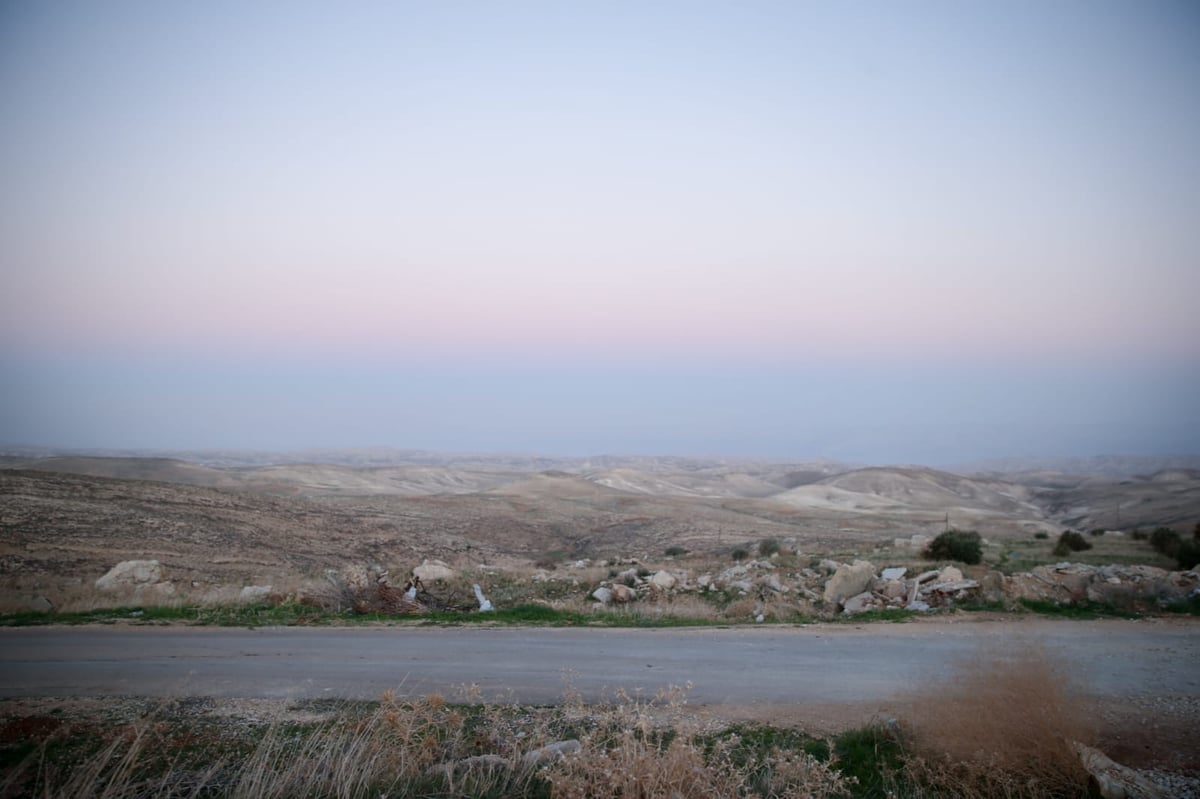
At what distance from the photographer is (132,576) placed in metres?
20.1

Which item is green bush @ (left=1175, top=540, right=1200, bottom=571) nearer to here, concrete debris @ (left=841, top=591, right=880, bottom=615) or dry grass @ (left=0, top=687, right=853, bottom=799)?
concrete debris @ (left=841, top=591, right=880, bottom=615)

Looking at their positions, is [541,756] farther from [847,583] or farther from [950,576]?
[950,576]

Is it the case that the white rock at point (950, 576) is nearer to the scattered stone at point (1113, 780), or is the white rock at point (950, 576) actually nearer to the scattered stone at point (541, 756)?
the scattered stone at point (1113, 780)

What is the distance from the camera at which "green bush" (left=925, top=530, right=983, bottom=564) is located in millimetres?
23328

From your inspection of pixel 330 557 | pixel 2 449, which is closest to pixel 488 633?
pixel 330 557

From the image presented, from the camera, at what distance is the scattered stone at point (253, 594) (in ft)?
55.2

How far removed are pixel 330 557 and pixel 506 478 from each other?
89.2 metres

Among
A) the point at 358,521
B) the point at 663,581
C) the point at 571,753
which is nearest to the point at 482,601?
the point at 663,581

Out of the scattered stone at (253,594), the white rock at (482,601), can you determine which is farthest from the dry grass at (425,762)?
the scattered stone at (253,594)

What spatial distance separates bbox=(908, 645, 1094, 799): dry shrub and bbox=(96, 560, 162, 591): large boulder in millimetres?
20858

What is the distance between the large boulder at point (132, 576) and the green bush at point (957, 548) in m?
26.4

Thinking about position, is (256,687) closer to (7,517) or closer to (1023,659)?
(1023,659)

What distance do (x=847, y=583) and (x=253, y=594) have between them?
1605 centimetres

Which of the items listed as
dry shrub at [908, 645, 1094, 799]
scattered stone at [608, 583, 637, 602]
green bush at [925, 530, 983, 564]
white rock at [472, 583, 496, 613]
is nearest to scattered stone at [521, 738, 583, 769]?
dry shrub at [908, 645, 1094, 799]
